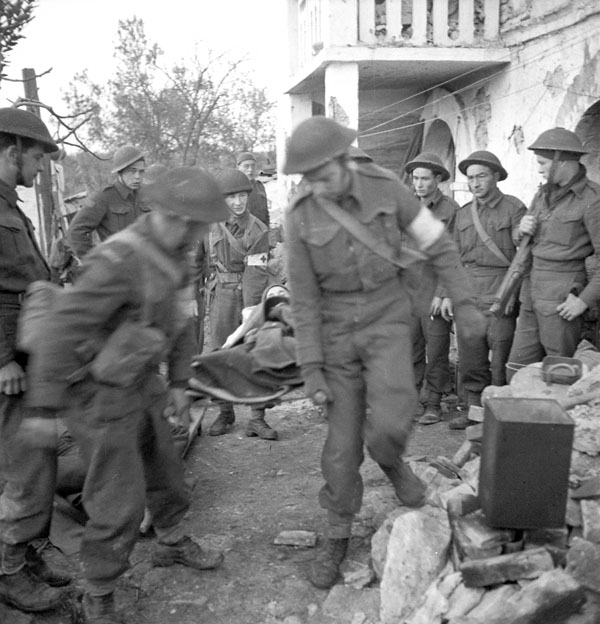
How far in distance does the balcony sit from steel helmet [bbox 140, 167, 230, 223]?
20.7 feet

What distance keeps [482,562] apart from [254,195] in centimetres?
613

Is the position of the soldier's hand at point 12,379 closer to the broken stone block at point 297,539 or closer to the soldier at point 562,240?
the broken stone block at point 297,539

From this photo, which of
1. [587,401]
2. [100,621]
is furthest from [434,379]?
[100,621]

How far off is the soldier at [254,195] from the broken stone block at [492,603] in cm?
576

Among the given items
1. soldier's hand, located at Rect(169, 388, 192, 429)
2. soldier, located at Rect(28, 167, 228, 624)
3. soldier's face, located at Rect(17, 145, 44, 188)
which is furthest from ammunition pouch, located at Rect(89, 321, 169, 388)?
soldier's face, located at Rect(17, 145, 44, 188)

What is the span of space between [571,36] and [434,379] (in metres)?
3.77

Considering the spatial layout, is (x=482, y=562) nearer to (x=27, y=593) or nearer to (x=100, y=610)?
(x=100, y=610)

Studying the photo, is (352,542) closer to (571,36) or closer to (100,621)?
(100,621)

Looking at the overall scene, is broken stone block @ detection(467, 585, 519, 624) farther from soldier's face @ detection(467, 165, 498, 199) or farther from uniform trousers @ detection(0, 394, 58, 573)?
soldier's face @ detection(467, 165, 498, 199)

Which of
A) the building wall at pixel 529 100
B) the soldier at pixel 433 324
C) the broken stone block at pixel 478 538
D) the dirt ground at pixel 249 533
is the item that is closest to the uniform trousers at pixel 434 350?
the soldier at pixel 433 324

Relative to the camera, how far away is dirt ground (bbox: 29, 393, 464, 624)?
3.35 metres

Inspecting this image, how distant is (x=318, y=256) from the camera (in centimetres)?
335

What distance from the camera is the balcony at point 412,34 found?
27.6 ft

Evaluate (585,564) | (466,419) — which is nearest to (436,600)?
(585,564)
